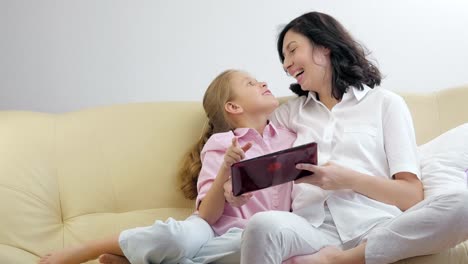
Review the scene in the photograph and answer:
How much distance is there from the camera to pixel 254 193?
175cm

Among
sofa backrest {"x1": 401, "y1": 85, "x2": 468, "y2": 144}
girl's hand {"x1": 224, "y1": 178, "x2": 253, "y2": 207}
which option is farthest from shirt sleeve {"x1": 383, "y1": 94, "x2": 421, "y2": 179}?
girl's hand {"x1": 224, "y1": 178, "x2": 253, "y2": 207}

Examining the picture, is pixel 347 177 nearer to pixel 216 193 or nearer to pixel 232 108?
pixel 216 193

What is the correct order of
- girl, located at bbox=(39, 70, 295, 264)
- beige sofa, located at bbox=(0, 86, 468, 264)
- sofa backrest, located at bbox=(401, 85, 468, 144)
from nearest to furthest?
1. girl, located at bbox=(39, 70, 295, 264)
2. beige sofa, located at bbox=(0, 86, 468, 264)
3. sofa backrest, located at bbox=(401, 85, 468, 144)

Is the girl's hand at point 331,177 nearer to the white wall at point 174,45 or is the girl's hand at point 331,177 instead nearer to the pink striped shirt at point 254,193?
the pink striped shirt at point 254,193

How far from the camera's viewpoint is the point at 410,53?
96.3 inches

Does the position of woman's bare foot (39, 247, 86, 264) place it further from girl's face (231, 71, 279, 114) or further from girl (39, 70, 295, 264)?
girl's face (231, 71, 279, 114)

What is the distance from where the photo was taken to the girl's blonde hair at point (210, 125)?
72.4 inches

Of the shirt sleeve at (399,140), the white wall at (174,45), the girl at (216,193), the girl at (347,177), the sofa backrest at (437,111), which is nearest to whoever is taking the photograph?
the girl at (347,177)

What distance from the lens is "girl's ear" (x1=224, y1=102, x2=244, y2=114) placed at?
1853 mm

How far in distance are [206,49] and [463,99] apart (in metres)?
0.91

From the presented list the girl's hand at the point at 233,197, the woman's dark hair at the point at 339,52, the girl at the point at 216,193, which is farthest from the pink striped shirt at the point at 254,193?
the woman's dark hair at the point at 339,52

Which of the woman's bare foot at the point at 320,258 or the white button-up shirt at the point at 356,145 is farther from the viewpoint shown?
the white button-up shirt at the point at 356,145

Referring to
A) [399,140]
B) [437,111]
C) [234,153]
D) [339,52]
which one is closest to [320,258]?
[234,153]

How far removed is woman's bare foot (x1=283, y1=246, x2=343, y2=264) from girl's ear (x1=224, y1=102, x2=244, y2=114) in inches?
21.5
